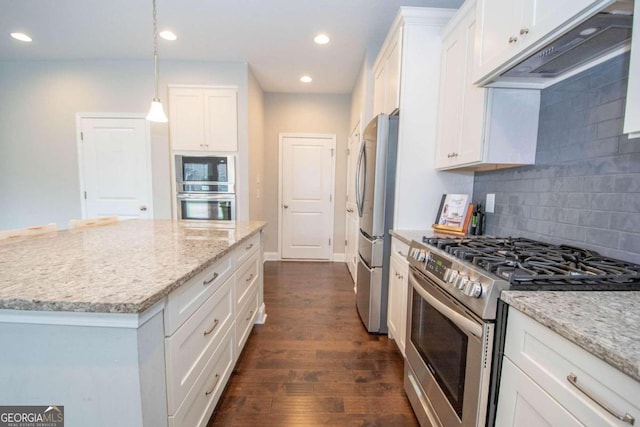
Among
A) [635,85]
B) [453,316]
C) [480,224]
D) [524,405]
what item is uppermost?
[635,85]

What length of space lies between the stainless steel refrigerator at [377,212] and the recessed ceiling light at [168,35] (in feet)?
7.49

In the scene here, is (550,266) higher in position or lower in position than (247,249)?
higher

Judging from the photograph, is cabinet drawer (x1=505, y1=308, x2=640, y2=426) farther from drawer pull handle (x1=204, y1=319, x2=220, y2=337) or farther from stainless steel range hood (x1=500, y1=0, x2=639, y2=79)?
drawer pull handle (x1=204, y1=319, x2=220, y2=337)

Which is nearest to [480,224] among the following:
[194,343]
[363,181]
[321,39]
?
[363,181]

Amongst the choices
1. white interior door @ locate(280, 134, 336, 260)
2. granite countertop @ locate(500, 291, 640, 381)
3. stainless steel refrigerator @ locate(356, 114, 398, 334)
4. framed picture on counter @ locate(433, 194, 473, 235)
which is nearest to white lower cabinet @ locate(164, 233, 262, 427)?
stainless steel refrigerator @ locate(356, 114, 398, 334)

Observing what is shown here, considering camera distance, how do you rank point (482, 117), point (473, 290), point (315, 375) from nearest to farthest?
point (473, 290) < point (482, 117) < point (315, 375)

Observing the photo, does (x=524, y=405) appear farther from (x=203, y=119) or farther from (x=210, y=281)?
(x=203, y=119)

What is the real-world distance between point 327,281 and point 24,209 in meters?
4.16

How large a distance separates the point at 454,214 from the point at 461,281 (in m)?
1.06

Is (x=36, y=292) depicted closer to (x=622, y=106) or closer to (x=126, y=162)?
(x=622, y=106)

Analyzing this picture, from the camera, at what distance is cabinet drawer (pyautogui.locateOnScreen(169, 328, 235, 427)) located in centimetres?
104

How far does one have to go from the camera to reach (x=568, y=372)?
657 mm

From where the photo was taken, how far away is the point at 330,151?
4.40m

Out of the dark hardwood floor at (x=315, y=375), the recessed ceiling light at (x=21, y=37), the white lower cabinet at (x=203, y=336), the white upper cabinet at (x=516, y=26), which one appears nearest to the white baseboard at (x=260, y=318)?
the dark hardwood floor at (x=315, y=375)
